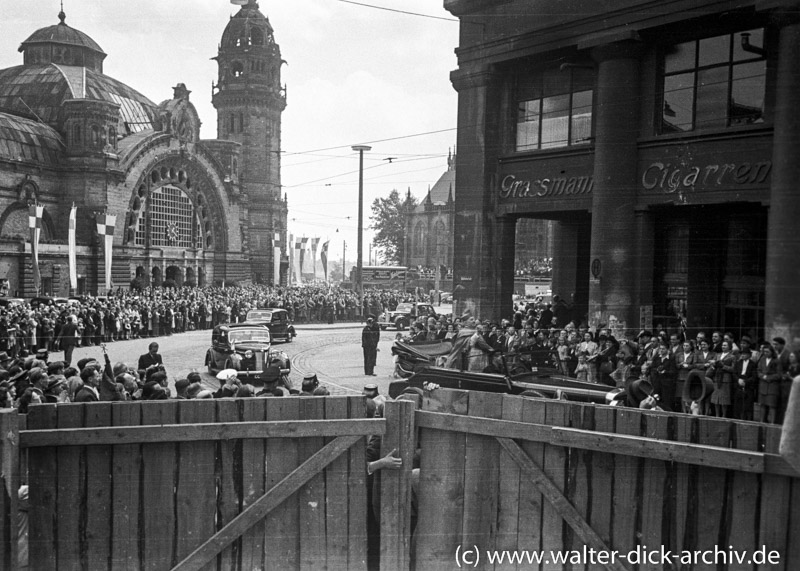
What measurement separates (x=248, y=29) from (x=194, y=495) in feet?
186

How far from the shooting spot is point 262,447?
4930mm

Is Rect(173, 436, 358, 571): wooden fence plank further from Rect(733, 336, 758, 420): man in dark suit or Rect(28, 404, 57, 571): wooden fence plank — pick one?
Rect(733, 336, 758, 420): man in dark suit

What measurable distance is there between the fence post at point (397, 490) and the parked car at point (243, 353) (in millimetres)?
7779

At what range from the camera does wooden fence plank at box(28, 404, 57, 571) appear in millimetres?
4801

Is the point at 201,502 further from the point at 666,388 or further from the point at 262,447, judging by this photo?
the point at 666,388

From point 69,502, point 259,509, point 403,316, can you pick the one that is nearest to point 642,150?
point 259,509

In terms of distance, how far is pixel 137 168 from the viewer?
5656 centimetres

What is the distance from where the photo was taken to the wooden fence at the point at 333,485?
4730 millimetres

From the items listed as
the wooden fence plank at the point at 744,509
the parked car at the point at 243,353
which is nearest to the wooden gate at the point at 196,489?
the wooden fence plank at the point at 744,509

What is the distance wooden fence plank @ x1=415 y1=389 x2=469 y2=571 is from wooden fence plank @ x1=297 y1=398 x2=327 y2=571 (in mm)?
702

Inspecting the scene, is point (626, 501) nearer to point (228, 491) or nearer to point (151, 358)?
point (228, 491)

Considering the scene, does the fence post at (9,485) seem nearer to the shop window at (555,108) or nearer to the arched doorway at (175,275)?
the shop window at (555,108)

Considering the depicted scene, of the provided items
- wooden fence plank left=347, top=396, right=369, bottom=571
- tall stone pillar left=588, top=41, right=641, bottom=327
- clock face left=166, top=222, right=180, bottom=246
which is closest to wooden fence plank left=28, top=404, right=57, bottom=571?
wooden fence plank left=347, top=396, right=369, bottom=571

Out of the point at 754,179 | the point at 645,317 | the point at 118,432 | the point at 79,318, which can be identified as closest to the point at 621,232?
the point at 645,317
